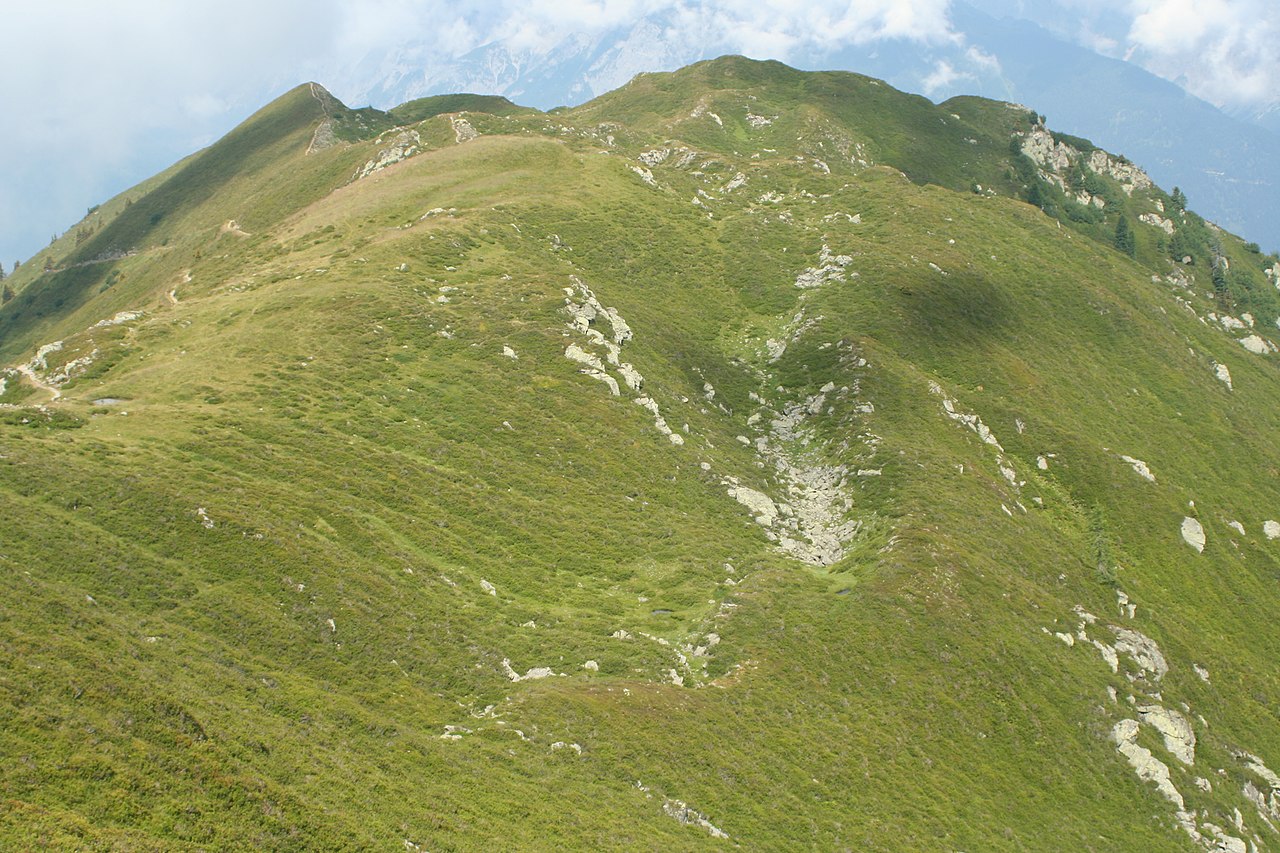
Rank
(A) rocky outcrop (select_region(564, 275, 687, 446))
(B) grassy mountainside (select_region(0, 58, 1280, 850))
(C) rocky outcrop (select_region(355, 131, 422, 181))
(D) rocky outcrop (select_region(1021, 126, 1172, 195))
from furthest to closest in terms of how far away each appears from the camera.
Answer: (D) rocky outcrop (select_region(1021, 126, 1172, 195)), (C) rocky outcrop (select_region(355, 131, 422, 181)), (A) rocky outcrop (select_region(564, 275, 687, 446)), (B) grassy mountainside (select_region(0, 58, 1280, 850))

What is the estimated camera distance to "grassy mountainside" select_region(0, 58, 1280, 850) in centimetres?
2534

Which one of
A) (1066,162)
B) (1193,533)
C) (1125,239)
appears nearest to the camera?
(1193,533)

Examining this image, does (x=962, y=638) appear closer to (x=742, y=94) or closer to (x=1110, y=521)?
(x=1110, y=521)

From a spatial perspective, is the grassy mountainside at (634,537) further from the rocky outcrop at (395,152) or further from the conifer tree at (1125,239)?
the conifer tree at (1125,239)

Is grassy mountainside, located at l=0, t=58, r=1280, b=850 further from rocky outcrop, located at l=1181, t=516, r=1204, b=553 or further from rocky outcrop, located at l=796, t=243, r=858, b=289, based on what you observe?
rocky outcrop, located at l=1181, t=516, r=1204, b=553

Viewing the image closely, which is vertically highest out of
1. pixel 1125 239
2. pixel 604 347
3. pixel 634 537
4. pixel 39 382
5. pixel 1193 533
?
Result: pixel 1125 239

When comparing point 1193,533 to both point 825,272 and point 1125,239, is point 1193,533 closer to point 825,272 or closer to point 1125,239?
point 825,272

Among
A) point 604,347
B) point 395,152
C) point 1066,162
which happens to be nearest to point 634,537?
point 604,347

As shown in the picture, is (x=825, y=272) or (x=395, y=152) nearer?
(x=825, y=272)

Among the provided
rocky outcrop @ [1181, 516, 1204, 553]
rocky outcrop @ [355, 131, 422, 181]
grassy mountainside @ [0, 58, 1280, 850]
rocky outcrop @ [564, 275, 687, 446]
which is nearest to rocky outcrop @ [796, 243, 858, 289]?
grassy mountainside @ [0, 58, 1280, 850]

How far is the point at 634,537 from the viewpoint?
46000mm

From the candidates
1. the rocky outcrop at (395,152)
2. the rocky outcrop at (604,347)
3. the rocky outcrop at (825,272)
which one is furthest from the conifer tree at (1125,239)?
→ the rocky outcrop at (395,152)

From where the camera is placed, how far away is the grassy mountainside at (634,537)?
83.1 feet

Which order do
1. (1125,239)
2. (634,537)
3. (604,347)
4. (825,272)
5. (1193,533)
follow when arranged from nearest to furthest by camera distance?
(634,537), (604,347), (1193,533), (825,272), (1125,239)
